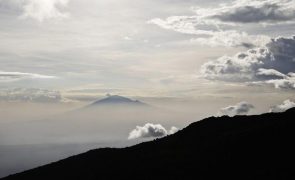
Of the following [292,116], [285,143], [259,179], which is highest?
[292,116]

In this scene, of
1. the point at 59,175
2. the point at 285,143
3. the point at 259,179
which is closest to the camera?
the point at 259,179

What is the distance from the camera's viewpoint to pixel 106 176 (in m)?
159

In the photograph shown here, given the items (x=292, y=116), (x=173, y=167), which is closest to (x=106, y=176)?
(x=173, y=167)

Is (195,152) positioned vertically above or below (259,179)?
above

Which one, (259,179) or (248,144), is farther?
(248,144)

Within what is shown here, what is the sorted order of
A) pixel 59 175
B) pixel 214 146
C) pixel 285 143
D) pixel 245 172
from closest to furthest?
pixel 245 172
pixel 285 143
pixel 214 146
pixel 59 175

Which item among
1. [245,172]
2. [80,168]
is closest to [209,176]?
[245,172]

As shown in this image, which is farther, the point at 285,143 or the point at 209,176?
the point at 285,143

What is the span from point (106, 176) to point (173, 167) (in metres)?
28.3

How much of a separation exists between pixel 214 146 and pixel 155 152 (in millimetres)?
34813

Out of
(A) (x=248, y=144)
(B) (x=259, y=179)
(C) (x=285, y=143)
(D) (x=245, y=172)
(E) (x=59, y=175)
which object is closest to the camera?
(B) (x=259, y=179)

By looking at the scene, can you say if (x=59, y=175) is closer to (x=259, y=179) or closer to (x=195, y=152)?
(x=195, y=152)

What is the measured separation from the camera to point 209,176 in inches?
5217

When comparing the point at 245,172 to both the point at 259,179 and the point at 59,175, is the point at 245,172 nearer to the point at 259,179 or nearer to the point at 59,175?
the point at 259,179
